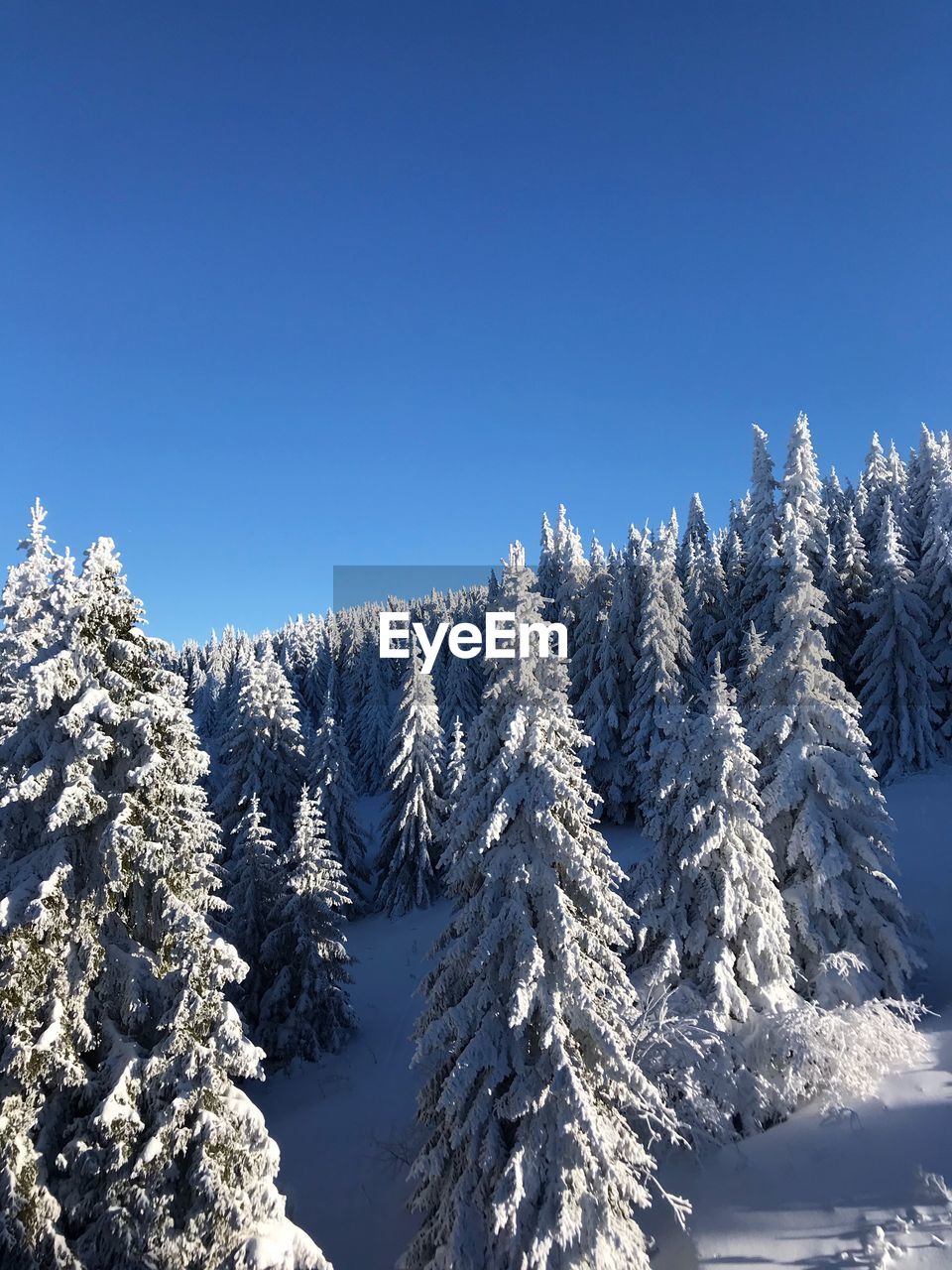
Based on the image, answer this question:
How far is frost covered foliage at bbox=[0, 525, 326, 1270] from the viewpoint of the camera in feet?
30.5

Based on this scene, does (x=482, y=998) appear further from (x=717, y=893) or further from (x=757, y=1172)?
(x=757, y=1172)

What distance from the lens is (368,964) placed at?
3344cm

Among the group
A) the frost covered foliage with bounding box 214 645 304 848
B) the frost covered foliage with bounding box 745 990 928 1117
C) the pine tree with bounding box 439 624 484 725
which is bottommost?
the frost covered foliage with bounding box 745 990 928 1117

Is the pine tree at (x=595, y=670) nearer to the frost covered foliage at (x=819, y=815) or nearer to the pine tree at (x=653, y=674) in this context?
the pine tree at (x=653, y=674)

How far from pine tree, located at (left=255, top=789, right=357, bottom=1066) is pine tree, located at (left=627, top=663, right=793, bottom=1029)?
12320mm

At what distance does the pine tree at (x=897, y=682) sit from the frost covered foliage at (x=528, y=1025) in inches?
1231

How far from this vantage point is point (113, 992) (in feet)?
33.9

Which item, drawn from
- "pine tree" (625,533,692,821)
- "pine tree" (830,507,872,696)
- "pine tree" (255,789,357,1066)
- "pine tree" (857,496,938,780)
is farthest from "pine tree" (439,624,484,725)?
"pine tree" (255,789,357,1066)

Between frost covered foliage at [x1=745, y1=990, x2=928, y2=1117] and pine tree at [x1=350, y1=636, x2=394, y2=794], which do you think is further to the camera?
pine tree at [x1=350, y1=636, x2=394, y2=794]

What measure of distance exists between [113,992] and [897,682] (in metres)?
39.2

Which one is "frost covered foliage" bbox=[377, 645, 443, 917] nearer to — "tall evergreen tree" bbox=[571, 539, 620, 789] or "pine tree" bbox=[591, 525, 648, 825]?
"tall evergreen tree" bbox=[571, 539, 620, 789]

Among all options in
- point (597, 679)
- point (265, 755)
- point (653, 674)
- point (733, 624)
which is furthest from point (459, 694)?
point (265, 755)

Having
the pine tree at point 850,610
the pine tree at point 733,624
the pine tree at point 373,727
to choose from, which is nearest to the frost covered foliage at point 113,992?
the pine tree at point 733,624

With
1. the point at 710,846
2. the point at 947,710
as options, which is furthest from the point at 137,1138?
the point at 947,710
